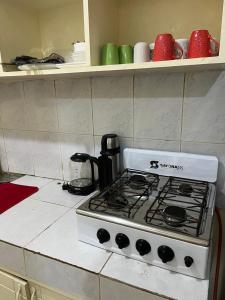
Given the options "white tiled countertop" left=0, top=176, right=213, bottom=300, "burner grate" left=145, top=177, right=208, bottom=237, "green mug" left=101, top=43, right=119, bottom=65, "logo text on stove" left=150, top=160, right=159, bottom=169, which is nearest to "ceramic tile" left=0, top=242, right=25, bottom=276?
"white tiled countertop" left=0, top=176, right=213, bottom=300

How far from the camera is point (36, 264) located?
786 mm

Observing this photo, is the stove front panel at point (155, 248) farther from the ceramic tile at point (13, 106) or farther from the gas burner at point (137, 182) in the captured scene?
the ceramic tile at point (13, 106)

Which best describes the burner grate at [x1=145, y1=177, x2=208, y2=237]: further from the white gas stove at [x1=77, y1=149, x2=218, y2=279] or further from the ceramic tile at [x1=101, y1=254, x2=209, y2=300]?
the ceramic tile at [x1=101, y1=254, x2=209, y2=300]

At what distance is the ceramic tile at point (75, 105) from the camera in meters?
1.17

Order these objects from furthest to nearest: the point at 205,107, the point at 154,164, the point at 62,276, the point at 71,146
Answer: the point at 71,146
the point at 154,164
the point at 205,107
the point at 62,276

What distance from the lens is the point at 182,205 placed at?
0.82 m

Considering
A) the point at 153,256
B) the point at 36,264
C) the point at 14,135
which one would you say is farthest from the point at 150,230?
the point at 14,135

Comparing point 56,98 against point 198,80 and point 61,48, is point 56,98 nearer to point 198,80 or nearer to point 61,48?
point 61,48

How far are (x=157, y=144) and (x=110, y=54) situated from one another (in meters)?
0.46

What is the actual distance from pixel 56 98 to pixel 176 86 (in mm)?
627

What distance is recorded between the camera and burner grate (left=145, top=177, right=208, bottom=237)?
0.70 meters

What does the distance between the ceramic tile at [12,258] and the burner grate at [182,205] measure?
47cm

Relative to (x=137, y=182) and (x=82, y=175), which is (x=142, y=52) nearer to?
(x=137, y=182)

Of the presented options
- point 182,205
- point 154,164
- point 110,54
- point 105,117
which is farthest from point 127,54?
point 182,205
